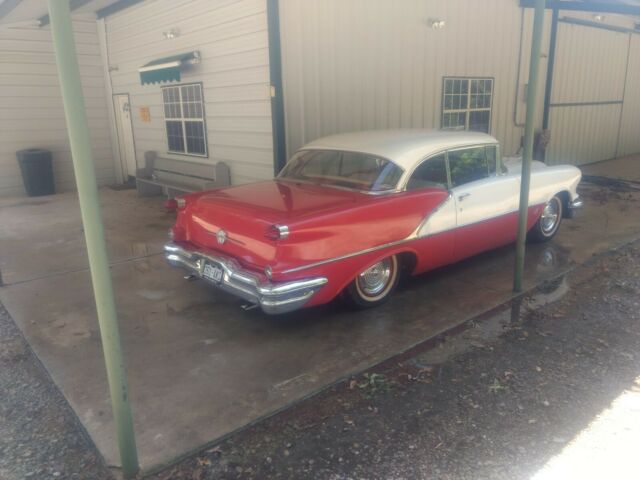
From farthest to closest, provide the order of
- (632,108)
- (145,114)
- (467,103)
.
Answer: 1. (632,108)
2. (145,114)
3. (467,103)

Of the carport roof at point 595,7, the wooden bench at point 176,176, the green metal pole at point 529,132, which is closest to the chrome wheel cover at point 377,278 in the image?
the green metal pole at point 529,132

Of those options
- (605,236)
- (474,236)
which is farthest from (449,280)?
(605,236)

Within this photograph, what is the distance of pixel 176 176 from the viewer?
9.81 metres

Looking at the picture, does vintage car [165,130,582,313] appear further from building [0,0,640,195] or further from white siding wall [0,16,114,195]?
white siding wall [0,16,114,195]

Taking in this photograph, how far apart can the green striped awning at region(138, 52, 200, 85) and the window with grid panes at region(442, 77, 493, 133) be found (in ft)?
14.9

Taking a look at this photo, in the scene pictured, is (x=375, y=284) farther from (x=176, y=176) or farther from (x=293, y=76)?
(x=176, y=176)

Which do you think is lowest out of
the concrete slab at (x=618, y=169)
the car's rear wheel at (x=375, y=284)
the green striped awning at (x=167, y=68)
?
the concrete slab at (x=618, y=169)

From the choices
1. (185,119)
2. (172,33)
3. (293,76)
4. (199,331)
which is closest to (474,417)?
(199,331)

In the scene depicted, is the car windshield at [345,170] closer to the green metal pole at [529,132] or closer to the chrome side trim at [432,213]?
the chrome side trim at [432,213]

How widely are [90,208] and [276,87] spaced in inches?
210

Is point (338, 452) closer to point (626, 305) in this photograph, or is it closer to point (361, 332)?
point (361, 332)

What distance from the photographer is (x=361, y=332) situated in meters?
4.39

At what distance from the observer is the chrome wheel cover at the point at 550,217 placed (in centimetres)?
659

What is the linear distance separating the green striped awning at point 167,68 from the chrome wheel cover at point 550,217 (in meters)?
5.98
